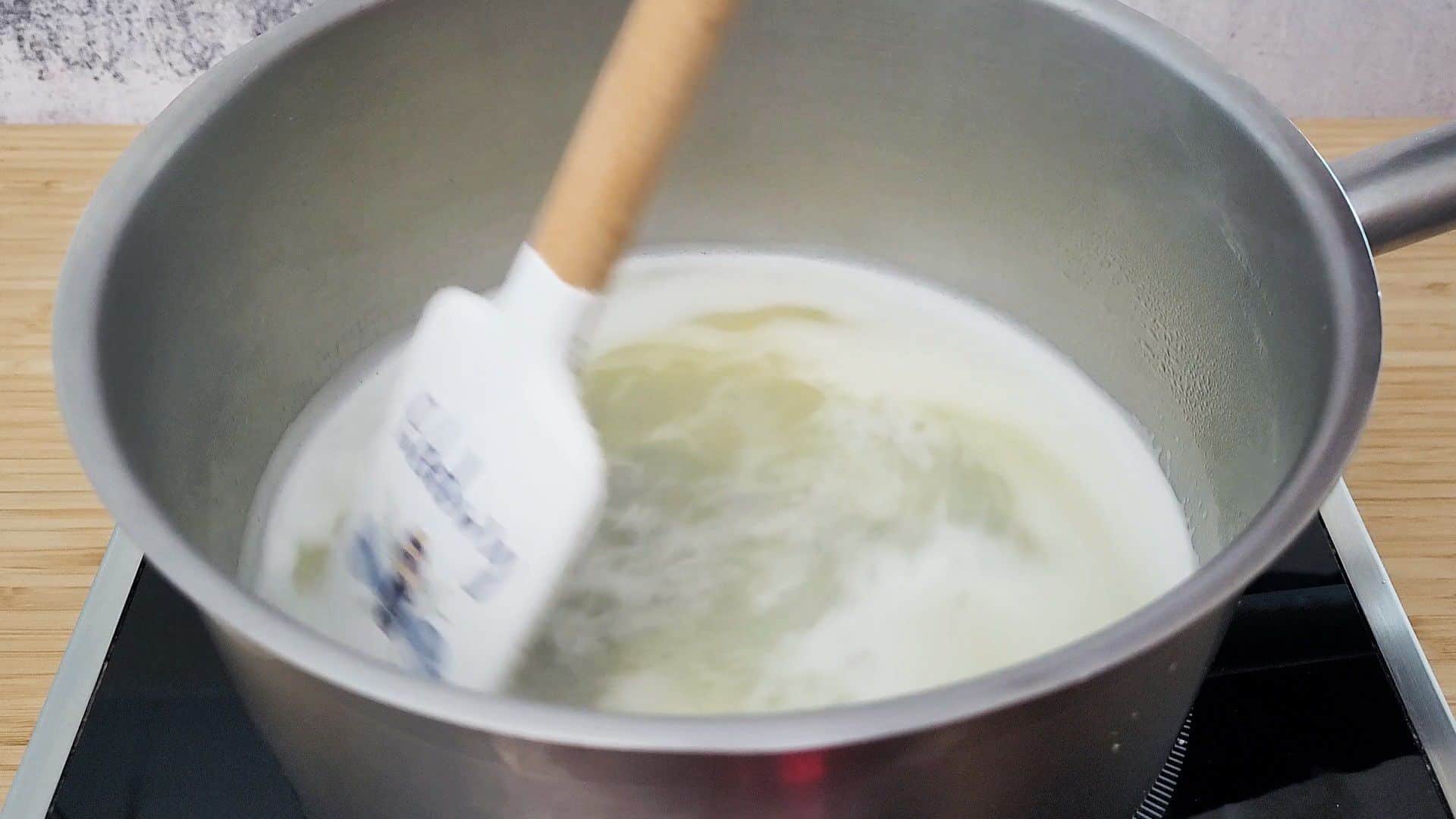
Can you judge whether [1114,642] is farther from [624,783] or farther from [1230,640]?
[1230,640]

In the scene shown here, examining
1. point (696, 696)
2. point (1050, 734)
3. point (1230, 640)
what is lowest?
point (696, 696)

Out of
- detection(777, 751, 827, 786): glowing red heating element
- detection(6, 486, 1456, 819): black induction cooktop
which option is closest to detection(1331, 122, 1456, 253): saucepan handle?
detection(6, 486, 1456, 819): black induction cooktop

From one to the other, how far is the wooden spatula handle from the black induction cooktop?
289mm

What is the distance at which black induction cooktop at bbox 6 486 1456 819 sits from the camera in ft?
2.05

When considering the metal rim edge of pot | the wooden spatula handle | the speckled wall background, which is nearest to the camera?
the metal rim edge of pot

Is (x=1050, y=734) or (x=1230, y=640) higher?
(x=1050, y=734)

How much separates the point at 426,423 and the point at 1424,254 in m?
0.73

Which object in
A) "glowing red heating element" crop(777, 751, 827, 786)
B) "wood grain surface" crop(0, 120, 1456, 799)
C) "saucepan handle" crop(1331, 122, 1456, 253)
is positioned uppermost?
"saucepan handle" crop(1331, 122, 1456, 253)

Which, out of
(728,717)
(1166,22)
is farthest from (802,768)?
(1166,22)

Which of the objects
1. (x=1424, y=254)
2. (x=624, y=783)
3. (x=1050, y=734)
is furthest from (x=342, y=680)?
(x=1424, y=254)

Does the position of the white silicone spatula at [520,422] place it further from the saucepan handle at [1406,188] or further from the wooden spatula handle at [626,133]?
the saucepan handle at [1406,188]

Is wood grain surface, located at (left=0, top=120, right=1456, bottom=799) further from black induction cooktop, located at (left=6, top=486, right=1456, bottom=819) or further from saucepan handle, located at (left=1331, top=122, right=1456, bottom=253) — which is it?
saucepan handle, located at (left=1331, top=122, right=1456, bottom=253)

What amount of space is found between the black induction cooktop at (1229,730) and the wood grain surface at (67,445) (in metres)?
0.06

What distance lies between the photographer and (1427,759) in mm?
633
